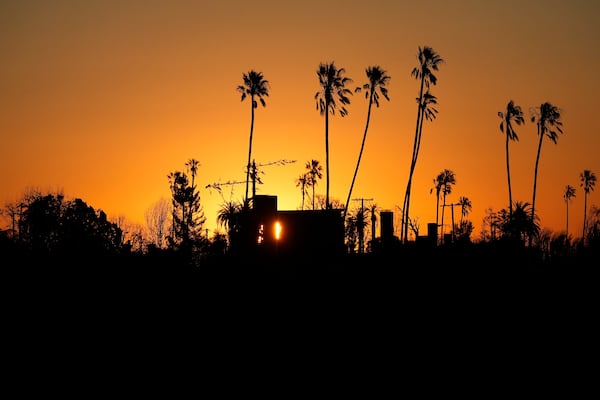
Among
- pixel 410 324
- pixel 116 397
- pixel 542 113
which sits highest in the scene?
pixel 542 113

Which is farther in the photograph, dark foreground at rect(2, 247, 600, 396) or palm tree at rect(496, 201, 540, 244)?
palm tree at rect(496, 201, 540, 244)

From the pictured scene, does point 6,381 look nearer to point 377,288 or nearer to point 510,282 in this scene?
point 377,288

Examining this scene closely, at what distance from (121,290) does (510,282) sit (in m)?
13.9

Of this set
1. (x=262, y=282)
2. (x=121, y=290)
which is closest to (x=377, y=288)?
(x=262, y=282)

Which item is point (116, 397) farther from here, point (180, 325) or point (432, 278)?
point (432, 278)

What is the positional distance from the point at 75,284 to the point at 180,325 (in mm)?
6483

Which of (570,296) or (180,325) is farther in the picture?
(180,325)

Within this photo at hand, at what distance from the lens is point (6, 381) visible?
19.2m

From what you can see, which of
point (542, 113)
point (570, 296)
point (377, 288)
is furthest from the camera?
point (542, 113)

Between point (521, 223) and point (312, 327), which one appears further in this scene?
point (521, 223)

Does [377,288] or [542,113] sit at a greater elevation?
[542,113]

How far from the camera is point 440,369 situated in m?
19.1

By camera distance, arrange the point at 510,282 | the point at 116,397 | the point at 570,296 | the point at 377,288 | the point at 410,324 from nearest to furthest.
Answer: the point at 116,397 → the point at 570,296 → the point at 410,324 → the point at 510,282 → the point at 377,288

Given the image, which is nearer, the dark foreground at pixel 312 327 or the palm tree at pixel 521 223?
the dark foreground at pixel 312 327
